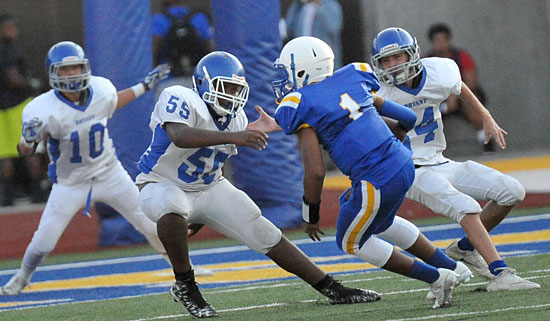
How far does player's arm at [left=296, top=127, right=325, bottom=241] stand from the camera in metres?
4.94

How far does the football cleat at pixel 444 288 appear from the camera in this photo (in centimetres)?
509

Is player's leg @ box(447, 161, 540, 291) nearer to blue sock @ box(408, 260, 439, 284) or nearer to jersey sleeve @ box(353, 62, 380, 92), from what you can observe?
blue sock @ box(408, 260, 439, 284)

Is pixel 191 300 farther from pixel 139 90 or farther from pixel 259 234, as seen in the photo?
pixel 139 90

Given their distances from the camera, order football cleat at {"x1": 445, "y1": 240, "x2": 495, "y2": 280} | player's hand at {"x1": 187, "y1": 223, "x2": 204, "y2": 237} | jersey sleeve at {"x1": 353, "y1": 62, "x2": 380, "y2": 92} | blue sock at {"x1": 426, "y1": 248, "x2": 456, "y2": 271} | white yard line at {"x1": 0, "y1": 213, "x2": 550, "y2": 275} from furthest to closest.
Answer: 1. white yard line at {"x1": 0, "y1": 213, "x2": 550, "y2": 275}
2. football cleat at {"x1": 445, "y1": 240, "x2": 495, "y2": 280}
3. player's hand at {"x1": 187, "y1": 223, "x2": 204, "y2": 237}
4. blue sock at {"x1": 426, "y1": 248, "x2": 456, "y2": 271}
5. jersey sleeve at {"x1": 353, "y1": 62, "x2": 380, "y2": 92}

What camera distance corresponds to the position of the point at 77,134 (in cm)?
732

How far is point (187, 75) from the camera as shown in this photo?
11.6 meters

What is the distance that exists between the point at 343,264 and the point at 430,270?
2.43 metres

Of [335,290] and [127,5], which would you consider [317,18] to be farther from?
[335,290]

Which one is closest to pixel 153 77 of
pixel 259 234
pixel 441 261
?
pixel 259 234

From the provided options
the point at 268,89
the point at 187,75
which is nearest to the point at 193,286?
the point at 268,89

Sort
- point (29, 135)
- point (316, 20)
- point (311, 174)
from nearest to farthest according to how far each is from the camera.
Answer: point (311, 174) → point (29, 135) → point (316, 20)

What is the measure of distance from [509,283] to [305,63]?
1517 mm

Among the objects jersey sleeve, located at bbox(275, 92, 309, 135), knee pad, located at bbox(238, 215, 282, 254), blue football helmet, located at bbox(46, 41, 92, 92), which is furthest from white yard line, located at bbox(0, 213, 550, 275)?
jersey sleeve, located at bbox(275, 92, 309, 135)

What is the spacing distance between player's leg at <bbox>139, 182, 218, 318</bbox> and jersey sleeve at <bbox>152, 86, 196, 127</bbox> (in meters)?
0.36
